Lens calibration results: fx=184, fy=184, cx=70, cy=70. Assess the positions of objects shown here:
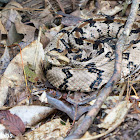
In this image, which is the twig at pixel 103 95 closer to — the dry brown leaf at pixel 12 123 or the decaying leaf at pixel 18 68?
the dry brown leaf at pixel 12 123

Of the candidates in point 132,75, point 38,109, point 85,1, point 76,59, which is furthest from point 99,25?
point 38,109

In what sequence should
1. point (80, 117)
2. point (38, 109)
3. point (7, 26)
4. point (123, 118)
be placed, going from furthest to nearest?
point (7, 26), point (38, 109), point (80, 117), point (123, 118)

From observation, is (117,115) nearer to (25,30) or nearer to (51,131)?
(51,131)

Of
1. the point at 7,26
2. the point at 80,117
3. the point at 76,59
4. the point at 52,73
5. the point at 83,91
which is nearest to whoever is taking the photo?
the point at 80,117

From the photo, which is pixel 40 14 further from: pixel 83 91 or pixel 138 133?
pixel 138 133

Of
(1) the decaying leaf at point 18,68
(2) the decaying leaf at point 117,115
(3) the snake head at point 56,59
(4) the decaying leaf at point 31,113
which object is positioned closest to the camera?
(2) the decaying leaf at point 117,115

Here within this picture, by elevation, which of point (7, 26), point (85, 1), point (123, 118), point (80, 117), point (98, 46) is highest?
point (85, 1)

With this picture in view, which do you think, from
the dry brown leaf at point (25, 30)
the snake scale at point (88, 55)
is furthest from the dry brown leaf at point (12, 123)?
the dry brown leaf at point (25, 30)
